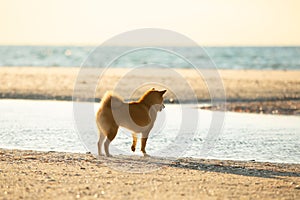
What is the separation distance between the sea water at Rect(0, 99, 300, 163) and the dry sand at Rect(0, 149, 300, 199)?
1.09 meters

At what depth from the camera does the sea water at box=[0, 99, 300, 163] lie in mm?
12125

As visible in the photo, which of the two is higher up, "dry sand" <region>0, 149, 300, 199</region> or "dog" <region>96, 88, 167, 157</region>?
"dog" <region>96, 88, 167, 157</region>

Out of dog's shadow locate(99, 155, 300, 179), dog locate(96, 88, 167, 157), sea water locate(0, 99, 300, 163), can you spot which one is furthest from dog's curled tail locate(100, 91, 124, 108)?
sea water locate(0, 99, 300, 163)

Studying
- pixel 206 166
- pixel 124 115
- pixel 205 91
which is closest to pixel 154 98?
pixel 124 115

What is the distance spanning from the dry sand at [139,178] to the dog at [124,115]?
50 centimetres

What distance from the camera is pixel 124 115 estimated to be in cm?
1116

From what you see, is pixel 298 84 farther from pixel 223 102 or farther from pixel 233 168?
pixel 233 168

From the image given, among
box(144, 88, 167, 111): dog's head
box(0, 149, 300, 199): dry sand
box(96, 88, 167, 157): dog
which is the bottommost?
box(0, 149, 300, 199): dry sand

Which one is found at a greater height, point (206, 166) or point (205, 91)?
point (205, 91)

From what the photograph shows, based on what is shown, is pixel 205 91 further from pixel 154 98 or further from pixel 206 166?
pixel 206 166

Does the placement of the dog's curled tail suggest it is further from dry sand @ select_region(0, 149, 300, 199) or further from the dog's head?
dry sand @ select_region(0, 149, 300, 199)

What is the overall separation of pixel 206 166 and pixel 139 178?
5.04ft

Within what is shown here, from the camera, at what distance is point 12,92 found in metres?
24.8

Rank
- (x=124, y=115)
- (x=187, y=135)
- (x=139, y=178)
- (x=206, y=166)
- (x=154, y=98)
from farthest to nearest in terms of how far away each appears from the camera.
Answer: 1. (x=187, y=135)
2. (x=154, y=98)
3. (x=124, y=115)
4. (x=206, y=166)
5. (x=139, y=178)
